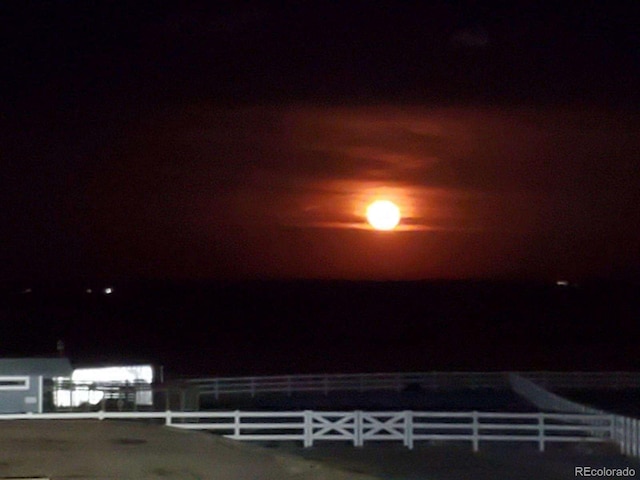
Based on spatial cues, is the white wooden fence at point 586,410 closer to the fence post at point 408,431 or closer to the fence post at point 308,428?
the fence post at point 408,431

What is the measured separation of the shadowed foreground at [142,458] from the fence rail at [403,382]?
24.2 meters

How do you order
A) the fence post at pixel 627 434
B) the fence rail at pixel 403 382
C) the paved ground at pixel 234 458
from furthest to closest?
the fence rail at pixel 403 382 < the fence post at pixel 627 434 < the paved ground at pixel 234 458

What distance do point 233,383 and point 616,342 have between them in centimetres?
3680

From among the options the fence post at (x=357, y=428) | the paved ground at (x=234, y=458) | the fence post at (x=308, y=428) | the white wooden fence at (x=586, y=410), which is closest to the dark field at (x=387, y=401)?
the white wooden fence at (x=586, y=410)

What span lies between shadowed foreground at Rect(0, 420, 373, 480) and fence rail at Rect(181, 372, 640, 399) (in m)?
24.2

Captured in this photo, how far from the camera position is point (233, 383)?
146 feet

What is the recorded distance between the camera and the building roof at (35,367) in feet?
110

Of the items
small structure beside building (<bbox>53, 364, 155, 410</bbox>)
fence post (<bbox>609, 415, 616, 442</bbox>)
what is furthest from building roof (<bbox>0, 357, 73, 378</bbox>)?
fence post (<bbox>609, 415, 616, 442</bbox>)

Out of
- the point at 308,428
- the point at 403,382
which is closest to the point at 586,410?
the point at 308,428

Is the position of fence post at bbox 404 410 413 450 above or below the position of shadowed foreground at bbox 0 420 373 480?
below

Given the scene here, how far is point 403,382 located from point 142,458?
31.4m

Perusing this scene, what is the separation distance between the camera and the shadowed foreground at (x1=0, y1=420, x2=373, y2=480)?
15680 millimetres

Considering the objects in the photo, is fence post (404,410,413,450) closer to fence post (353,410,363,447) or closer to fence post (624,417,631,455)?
fence post (353,410,363,447)

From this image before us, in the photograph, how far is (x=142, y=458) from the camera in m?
16.9
